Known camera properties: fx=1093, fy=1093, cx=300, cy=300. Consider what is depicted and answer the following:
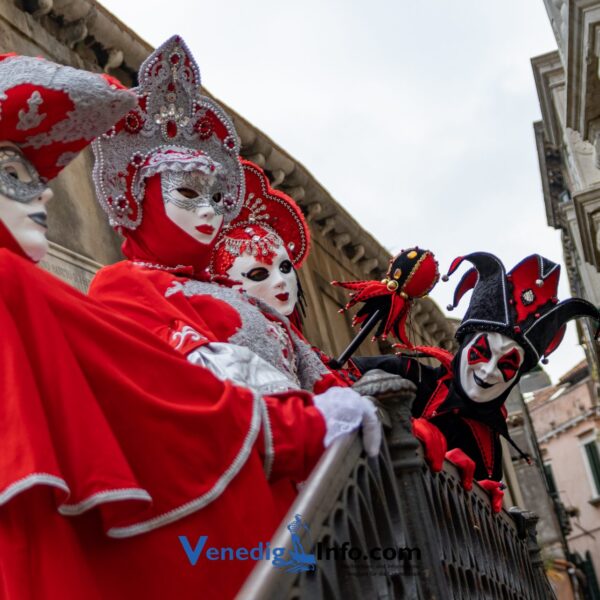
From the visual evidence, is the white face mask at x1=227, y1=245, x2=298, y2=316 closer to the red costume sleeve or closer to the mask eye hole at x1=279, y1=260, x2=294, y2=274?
the mask eye hole at x1=279, y1=260, x2=294, y2=274

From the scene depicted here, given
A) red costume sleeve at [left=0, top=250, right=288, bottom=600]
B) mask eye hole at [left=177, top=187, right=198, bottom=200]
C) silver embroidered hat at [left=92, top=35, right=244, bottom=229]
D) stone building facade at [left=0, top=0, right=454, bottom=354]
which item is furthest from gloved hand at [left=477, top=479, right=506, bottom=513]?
stone building facade at [left=0, top=0, right=454, bottom=354]

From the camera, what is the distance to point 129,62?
23.6 ft

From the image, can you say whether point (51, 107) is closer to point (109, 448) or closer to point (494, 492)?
point (109, 448)

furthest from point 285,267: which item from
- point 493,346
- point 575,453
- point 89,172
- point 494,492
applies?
point 575,453

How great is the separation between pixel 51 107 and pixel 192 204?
3.05ft

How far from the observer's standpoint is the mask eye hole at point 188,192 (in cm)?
388

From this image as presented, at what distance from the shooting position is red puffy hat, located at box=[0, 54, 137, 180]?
2955 millimetres

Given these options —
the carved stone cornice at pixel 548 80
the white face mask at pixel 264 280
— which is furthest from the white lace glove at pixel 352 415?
the carved stone cornice at pixel 548 80

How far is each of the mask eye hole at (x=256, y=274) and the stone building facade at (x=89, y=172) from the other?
4.15ft

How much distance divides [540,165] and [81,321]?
24.8 meters

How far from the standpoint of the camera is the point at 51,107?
3.00 m

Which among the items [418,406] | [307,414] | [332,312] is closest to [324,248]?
[332,312]

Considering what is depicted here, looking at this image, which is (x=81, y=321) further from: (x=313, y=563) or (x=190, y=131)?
(x=190, y=131)

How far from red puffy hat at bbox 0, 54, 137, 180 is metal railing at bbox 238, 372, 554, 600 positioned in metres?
1.07
